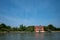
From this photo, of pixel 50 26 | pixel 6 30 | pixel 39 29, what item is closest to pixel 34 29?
pixel 39 29

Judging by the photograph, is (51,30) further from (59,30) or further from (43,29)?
(59,30)

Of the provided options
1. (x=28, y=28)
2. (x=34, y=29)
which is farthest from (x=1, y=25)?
(x=34, y=29)

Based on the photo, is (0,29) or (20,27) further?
(20,27)

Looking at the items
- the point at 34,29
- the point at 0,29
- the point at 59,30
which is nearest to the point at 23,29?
the point at 34,29

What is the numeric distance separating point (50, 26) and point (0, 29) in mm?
38481

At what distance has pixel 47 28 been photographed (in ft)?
337

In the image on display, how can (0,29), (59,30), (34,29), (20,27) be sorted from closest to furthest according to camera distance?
(0,29), (20,27), (34,29), (59,30)

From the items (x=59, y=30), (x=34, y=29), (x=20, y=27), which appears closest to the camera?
(x=20, y=27)

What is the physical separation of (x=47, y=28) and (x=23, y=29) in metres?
18.7

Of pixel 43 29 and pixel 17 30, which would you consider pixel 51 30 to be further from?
pixel 17 30

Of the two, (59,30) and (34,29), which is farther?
(59,30)

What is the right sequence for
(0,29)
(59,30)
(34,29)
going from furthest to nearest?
(59,30) < (34,29) < (0,29)

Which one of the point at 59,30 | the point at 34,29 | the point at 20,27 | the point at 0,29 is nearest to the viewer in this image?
the point at 0,29

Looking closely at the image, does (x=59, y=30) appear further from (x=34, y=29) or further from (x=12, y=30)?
(x=12, y=30)
